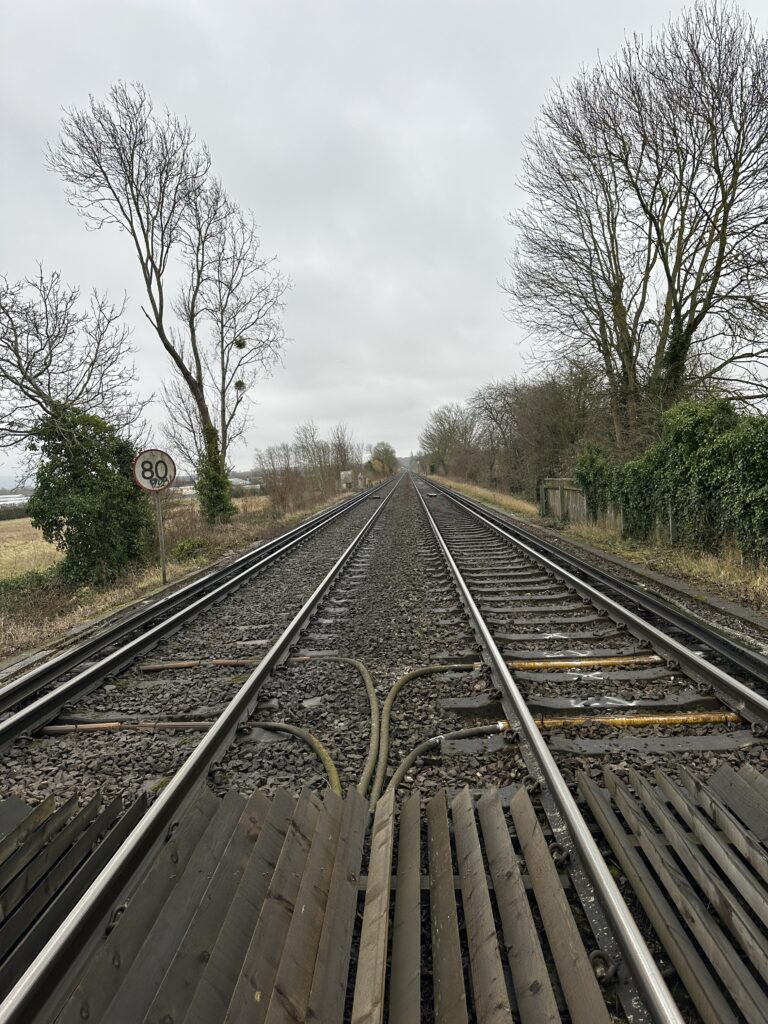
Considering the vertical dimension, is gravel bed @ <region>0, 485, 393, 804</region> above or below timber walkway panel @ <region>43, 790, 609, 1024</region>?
below

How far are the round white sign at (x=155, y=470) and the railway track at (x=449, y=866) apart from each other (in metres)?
6.45

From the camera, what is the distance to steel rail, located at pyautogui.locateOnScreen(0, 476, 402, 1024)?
1.60 m

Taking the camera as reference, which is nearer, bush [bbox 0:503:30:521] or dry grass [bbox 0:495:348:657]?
dry grass [bbox 0:495:348:657]

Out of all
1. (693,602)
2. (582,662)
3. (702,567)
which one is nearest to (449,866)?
(582,662)

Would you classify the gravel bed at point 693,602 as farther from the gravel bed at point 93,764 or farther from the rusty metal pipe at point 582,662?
the gravel bed at point 93,764

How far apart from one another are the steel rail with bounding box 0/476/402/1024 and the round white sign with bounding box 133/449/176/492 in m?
6.63

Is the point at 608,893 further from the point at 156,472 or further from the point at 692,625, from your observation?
the point at 156,472

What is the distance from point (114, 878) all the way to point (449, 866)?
1327 millimetres

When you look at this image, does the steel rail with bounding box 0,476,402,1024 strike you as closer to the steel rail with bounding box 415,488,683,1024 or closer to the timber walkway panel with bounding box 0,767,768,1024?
the timber walkway panel with bounding box 0,767,768,1024


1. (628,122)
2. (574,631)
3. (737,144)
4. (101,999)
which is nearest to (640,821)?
(101,999)

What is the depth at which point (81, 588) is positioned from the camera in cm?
1120

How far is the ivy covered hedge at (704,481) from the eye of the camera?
812cm

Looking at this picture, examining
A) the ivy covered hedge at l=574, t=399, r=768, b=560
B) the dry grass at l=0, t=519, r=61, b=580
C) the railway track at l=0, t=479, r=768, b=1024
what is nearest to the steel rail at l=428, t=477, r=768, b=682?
the railway track at l=0, t=479, r=768, b=1024

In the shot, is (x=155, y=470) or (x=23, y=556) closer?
(x=155, y=470)
